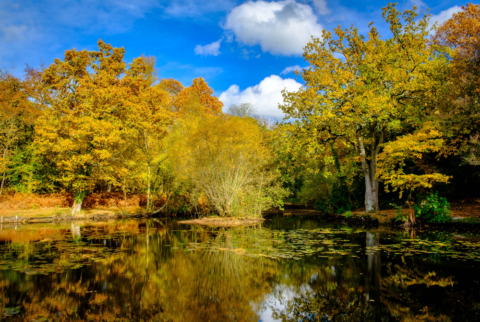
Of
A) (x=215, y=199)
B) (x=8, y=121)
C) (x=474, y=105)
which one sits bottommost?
(x=215, y=199)

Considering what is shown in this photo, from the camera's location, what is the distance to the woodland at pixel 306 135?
15914 millimetres

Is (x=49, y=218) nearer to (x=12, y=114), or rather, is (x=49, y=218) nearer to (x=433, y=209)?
(x=12, y=114)

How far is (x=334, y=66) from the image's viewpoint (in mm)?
19656

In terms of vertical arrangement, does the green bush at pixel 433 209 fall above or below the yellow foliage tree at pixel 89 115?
below

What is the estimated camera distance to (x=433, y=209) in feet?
49.5

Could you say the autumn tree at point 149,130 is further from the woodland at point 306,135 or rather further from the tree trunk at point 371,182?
the tree trunk at point 371,182

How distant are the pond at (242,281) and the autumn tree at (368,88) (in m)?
8.91

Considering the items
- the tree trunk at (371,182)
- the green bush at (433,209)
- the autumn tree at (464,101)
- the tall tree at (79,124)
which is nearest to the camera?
the autumn tree at (464,101)

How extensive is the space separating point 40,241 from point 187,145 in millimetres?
14150

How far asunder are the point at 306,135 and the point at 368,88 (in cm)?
454

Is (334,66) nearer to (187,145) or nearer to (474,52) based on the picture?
(474,52)

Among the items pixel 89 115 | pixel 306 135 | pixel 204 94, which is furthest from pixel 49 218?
pixel 204 94

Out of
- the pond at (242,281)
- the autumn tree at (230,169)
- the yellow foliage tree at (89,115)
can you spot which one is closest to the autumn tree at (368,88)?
the autumn tree at (230,169)

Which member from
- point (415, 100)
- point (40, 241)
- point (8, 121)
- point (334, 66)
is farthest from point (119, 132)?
point (415, 100)
